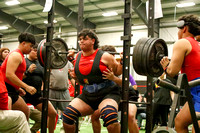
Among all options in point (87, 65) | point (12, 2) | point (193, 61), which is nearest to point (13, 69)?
point (87, 65)

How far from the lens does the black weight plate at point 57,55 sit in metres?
3.65

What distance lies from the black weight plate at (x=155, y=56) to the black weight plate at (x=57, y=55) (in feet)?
4.81

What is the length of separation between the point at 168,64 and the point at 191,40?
372 mm

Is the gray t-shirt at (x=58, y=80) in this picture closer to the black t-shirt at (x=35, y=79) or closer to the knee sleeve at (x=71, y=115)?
the black t-shirt at (x=35, y=79)

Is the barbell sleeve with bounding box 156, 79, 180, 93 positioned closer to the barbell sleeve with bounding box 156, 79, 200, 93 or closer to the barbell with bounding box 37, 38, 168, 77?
the barbell sleeve with bounding box 156, 79, 200, 93

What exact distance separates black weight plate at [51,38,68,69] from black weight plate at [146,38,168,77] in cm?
147

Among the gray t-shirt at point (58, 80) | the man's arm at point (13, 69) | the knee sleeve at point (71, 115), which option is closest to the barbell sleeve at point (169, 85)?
the knee sleeve at point (71, 115)

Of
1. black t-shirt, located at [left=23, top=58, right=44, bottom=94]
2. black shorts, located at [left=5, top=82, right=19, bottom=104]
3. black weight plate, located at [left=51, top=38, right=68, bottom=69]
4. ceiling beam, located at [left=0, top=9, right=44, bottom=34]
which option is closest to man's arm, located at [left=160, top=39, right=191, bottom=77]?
black weight plate, located at [left=51, top=38, right=68, bottom=69]

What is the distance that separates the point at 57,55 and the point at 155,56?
151 cm

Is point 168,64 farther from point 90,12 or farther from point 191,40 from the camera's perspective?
point 90,12

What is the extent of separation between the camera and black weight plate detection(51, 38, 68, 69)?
3648mm

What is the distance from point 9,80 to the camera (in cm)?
322

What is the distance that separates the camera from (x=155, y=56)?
9.32 ft

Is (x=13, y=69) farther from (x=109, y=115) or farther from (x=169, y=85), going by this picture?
(x=169, y=85)
